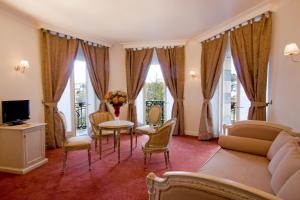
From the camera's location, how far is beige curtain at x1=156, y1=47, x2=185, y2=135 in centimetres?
609

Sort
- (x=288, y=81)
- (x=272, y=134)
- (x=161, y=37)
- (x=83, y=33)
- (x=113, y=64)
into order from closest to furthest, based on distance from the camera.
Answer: (x=272, y=134) → (x=288, y=81) → (x=83, y=33) → (x=161, y=37) → (x=113, y=64)

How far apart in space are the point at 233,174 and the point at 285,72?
2.14 m

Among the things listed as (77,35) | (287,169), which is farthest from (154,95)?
(287,169)

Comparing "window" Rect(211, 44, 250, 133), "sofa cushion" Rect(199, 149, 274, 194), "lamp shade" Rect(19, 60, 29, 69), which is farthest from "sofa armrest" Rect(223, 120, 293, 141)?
"lamp shade" Rect(19, 60, 29, 69)

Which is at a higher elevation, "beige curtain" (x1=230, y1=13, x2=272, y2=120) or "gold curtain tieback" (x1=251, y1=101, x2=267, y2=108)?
"beige curtain" (x1=230, y1=13, x2=272, y2=120)

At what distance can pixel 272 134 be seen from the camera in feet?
9.44

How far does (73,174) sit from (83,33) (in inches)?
140

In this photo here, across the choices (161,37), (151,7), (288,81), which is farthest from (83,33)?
(288,81)

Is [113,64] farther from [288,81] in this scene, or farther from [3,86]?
[288,81]

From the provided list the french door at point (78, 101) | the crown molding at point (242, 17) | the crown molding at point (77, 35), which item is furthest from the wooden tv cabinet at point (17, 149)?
the crown molding at point (242, 17)

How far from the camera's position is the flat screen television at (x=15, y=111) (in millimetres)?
3580

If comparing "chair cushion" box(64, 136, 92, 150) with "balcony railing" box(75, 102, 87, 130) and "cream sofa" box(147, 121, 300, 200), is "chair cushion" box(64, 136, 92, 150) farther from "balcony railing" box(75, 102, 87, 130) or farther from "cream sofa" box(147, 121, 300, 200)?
"balcony railing" box(75, 102, 87, 130)

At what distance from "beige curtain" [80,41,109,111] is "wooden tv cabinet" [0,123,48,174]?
261 centimetres

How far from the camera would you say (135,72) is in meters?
6.43
